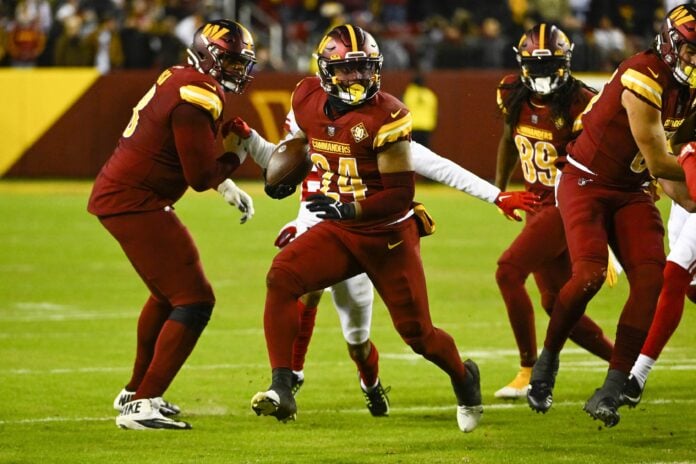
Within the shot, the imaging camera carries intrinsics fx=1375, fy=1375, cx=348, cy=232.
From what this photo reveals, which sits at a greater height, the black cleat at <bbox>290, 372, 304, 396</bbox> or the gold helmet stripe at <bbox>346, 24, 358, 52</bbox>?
the gold helmet stripe at <bbox>346, 24, 358, 52</bbox>

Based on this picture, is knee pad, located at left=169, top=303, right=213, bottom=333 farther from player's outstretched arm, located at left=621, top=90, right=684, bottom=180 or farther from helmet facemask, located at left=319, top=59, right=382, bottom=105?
player's outstretched arm, located at left=621, top=90, right=684, bottom=180

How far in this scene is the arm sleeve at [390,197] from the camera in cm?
555

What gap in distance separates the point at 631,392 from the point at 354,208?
1487mm

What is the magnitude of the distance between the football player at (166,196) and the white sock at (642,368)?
191 cm

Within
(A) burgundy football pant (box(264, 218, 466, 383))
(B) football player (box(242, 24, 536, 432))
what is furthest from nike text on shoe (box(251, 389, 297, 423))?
(A) burgundy football pant (box(264, 218, 466, 383))

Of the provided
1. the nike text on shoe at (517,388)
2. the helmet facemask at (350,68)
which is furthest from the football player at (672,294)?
the helmet facemask at (350,68)

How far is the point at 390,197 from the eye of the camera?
558cm

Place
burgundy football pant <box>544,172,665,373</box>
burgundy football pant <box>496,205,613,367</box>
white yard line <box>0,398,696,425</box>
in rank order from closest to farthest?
burgundy football pant <box>544,172,665,373</box> → white yard line <box>0,398,696,425</box> → burgundy football pant <box>496,205,613,367</box>

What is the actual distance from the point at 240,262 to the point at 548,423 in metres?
5.98

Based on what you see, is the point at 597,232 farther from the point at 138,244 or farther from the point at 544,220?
the point at 138,244

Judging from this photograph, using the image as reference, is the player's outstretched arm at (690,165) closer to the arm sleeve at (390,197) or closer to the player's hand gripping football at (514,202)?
the player's hand gripping football at (514,202)

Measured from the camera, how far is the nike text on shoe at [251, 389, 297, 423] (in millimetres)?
5316

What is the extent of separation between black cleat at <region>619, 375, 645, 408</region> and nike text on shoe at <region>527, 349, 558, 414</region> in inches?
12.2

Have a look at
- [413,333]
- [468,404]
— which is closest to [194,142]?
[413,333]
